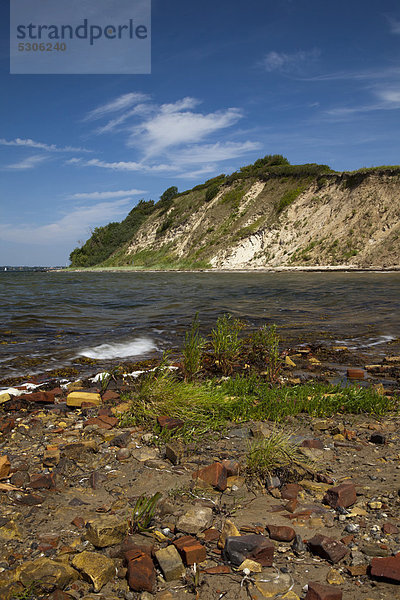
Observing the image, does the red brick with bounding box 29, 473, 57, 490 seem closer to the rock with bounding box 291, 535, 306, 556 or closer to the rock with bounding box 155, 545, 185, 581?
the rock with bounding box 155, 545, 185, 581

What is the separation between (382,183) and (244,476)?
56045 mm

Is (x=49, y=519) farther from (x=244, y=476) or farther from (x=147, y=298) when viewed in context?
(x=147, y=298)

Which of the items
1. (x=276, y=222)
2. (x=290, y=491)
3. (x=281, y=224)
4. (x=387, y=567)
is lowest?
(x=290, y=491)

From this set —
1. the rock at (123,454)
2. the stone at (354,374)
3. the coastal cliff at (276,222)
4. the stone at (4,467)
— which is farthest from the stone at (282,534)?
the coastal cliff at (276,222)

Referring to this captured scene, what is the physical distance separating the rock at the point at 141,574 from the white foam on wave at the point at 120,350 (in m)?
6.51

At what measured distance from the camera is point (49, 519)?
9.70 feet

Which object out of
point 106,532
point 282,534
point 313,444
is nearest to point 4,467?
point 106,532

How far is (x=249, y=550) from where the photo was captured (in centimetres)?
249

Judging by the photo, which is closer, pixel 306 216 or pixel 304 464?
pixel 304 464

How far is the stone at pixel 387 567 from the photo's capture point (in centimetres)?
224

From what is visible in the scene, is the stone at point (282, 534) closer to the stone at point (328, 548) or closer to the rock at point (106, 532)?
the stone at point (328, 548)

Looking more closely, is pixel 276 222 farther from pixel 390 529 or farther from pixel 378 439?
pixel 390 529

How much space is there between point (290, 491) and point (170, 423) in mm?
1644

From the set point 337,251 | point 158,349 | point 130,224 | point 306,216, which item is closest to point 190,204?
point 130,224
